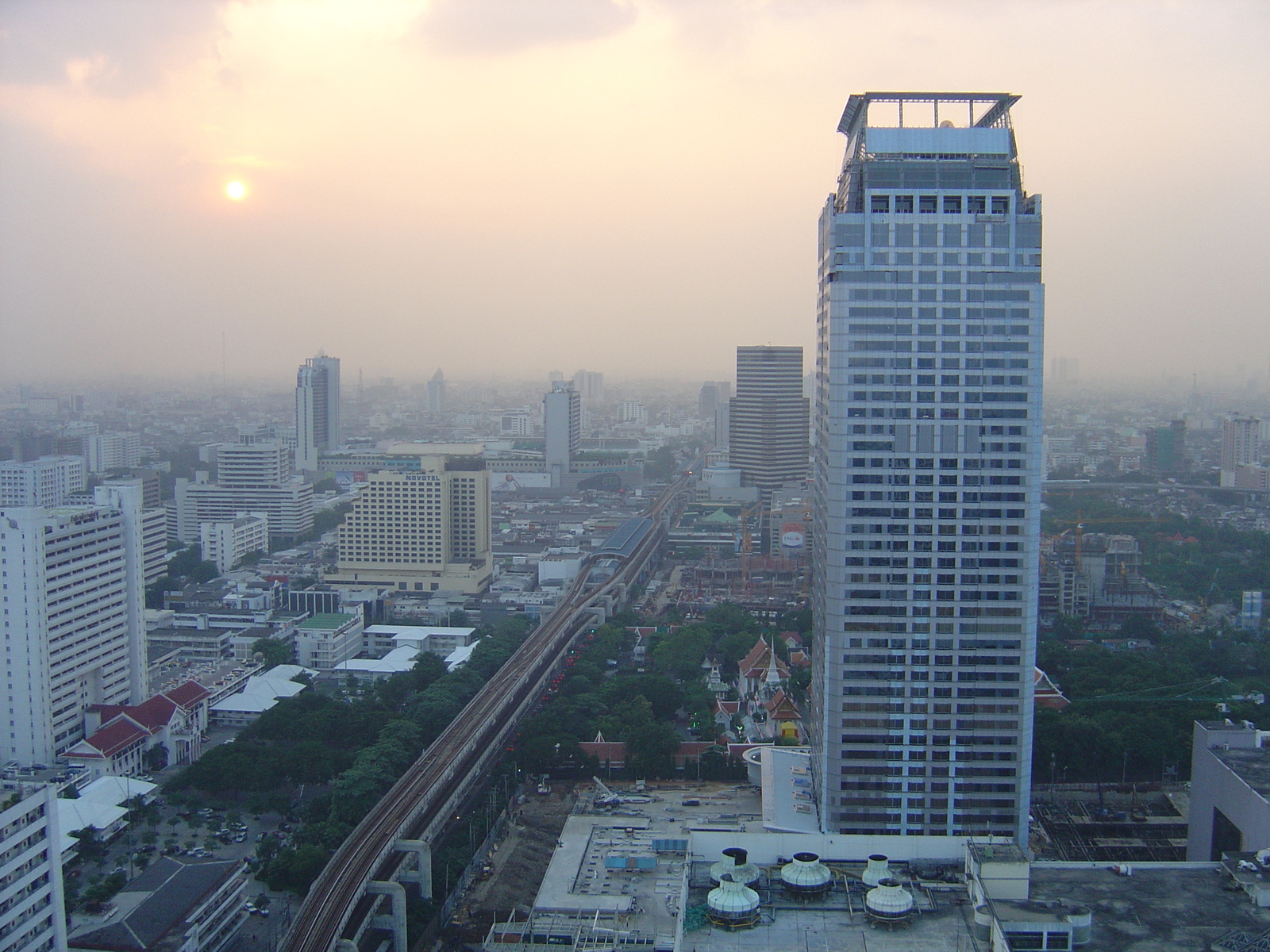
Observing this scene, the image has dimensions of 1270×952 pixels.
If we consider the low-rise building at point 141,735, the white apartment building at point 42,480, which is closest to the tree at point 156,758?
the low-rise building at point 141,735

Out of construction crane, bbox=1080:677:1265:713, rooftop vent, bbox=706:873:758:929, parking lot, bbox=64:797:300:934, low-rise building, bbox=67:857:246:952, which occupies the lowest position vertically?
parking lot, bbox=64:797:300:934

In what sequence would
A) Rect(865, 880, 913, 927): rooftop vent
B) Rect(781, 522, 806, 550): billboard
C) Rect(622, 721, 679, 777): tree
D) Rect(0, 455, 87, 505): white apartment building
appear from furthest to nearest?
Rect(781, 522, 806, 550): billboard, Rect(0, 455, 87, 505): white apartment building, Rect(622, 721, 679, 777): tree, Rect(865, 880, 913, 927): rooftop vent

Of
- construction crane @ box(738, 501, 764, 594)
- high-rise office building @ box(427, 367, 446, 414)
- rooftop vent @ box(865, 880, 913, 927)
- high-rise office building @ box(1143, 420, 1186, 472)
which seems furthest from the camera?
high-rise office building @ box(427, 367, 446, 414)

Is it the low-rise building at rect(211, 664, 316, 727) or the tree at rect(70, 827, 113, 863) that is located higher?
the low-rise building at rect(211, 664, 316, 727)

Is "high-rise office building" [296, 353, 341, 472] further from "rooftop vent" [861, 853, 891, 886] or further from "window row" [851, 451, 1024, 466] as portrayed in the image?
"rooftop vent" [861, 853, 891, 886]

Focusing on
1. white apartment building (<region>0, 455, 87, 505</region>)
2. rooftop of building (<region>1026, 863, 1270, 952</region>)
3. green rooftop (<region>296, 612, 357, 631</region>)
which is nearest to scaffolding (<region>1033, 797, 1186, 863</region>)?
rooftop of building (<region>1026, 863, 1270, 952</region>)

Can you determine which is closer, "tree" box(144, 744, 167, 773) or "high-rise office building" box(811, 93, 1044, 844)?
"high-rise office building" box(811, 93, 1044, 844)

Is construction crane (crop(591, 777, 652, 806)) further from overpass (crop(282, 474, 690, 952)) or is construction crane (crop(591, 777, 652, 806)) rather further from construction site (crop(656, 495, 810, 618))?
construction site (crop(656, 495, 810, 618))

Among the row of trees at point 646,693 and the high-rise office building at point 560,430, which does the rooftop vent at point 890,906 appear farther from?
the high-rise office building at point 560,430
